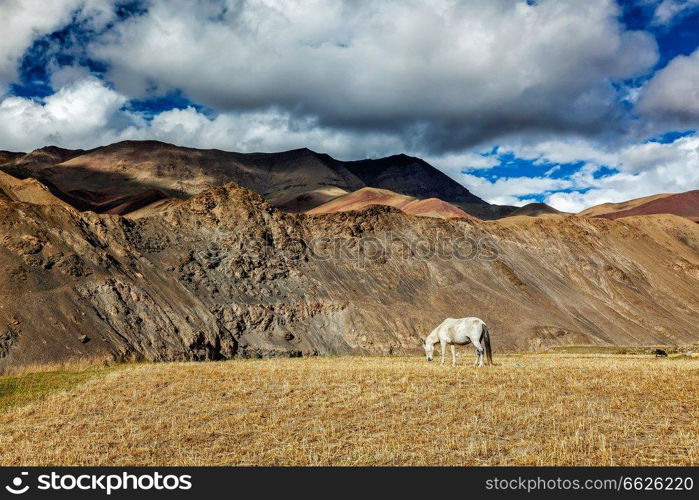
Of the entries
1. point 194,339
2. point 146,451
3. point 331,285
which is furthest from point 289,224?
point 146,451

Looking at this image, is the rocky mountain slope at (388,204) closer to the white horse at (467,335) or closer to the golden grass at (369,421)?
the white horse at (467,335)

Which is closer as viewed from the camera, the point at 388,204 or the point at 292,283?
the point at 292,283

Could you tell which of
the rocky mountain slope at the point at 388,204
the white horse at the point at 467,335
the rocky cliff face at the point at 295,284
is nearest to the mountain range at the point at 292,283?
the rocky cliff face at the point at 295,284

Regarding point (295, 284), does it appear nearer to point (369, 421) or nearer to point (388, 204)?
point (369, 421)

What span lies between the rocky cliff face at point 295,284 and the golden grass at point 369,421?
2354cm

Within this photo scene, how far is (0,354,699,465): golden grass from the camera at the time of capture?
485 inches

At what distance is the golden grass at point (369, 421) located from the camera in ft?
40.4

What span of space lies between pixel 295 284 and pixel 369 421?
53.0 meters

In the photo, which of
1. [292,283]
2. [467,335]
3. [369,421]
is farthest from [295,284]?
[369,421]

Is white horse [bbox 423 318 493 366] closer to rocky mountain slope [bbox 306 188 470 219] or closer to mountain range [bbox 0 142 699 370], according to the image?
mountain range [bbox 0 142 699 370]

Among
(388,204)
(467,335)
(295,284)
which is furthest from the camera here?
(388,204)

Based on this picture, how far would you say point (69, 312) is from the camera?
45.0 m

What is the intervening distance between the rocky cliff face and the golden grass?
77.2 feet

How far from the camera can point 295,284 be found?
6825 centimetres
